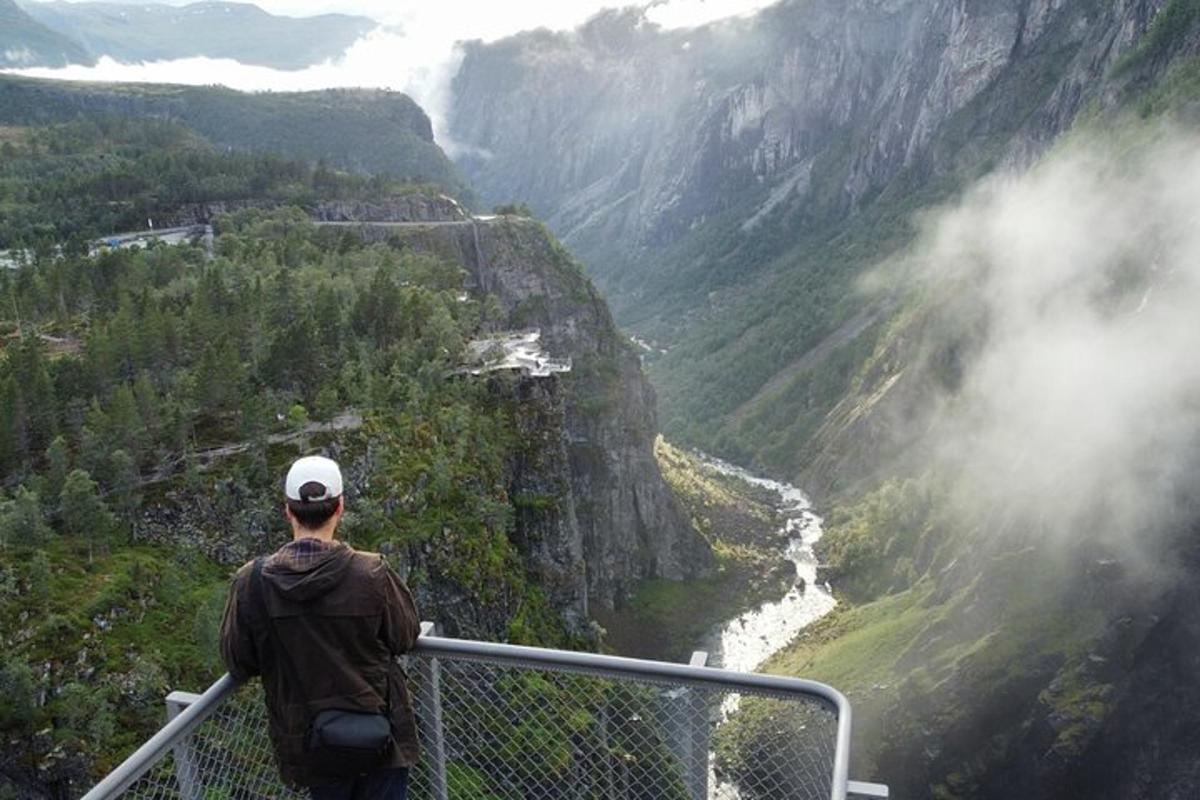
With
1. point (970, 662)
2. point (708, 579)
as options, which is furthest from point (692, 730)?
point (708, 579)

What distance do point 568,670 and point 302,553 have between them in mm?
2632

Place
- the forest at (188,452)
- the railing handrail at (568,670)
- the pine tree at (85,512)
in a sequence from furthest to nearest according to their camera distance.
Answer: the pine tree at (85,512) → the forest at (188,452) → the railing handrail at (568,670)

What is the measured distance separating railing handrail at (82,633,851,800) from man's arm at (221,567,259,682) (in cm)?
19

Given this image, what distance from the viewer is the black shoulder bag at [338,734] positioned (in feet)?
27.3

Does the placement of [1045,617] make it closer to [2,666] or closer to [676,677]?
[2,666]

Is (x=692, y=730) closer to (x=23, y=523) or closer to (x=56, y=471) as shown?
(x=23, y=523)

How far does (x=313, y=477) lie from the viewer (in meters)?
8.45

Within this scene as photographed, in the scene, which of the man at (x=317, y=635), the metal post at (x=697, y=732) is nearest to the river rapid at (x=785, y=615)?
the metal post at (x=697, y=732)

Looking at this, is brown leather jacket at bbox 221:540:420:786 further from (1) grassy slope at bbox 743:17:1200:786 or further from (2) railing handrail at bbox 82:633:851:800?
(1) grassy slope at bbox 743:17:1200:786

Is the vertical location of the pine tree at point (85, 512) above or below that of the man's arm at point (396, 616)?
below

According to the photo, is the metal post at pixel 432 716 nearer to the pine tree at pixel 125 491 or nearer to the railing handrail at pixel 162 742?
the railing handrail at pixel 162 742

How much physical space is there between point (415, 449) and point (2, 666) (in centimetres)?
2394

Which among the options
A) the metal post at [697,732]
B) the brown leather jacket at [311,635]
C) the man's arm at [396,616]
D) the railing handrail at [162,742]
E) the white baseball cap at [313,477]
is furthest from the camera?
the metal post at [697,732]

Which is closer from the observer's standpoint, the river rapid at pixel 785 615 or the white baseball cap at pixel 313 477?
the white baseball cap at pixel 313 477
